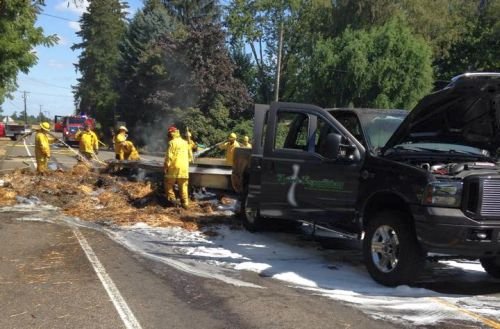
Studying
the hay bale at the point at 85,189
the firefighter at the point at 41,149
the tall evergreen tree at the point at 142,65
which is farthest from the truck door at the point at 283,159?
the tall evergreen tree at the point at 142,65

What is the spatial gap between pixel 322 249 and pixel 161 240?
2.50 meters

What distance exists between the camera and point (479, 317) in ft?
17.9

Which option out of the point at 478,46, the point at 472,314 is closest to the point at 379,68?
the point at 478,46

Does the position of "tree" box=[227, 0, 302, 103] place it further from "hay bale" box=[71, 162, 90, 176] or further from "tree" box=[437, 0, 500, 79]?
"hay bale" box=[71, 162, 90, 176]

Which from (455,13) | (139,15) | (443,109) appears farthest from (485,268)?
(139,15)

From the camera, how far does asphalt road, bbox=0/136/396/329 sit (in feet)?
16.9

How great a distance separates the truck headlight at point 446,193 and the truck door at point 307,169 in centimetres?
127

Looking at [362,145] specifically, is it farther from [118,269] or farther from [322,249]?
[118,269]

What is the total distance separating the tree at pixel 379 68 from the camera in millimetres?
35688

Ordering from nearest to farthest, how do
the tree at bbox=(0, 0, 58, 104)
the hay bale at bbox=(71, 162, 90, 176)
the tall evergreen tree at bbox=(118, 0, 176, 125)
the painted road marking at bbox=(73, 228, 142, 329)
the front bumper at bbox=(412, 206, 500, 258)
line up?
the painted road marking at bbox=(73, 228, 142, 329)
the front bumper at bbox=(412, 206, 500, 258)
the hay bale at bbox=(71, 162, 90, 176)
the tree at bbox=(0, 0, 58, 104)
the tall evergreen tree at bbox=(118, 0, 176, 125)

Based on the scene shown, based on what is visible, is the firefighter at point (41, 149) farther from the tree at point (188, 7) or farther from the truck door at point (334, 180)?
the tree at point (188, 7)

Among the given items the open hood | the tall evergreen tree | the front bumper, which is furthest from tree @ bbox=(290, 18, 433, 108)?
the front bumper

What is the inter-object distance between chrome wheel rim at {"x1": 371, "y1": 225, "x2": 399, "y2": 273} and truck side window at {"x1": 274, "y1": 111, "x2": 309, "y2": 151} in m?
2.02

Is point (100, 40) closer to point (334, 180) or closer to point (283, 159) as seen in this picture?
point (283, 159)
